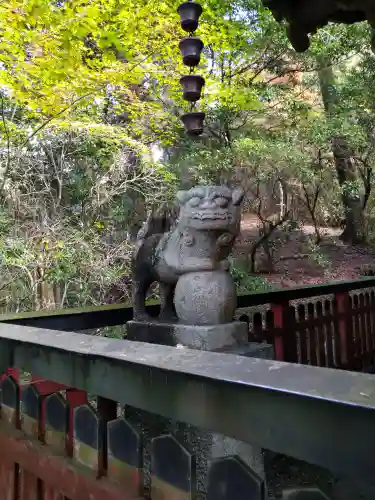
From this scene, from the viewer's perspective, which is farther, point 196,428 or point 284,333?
point 284,333

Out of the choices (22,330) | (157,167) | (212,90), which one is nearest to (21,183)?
(157,167)

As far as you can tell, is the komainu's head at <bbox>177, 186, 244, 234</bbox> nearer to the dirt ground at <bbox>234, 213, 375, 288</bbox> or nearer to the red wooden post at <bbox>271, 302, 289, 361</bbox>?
the red wooden post at <bbox>271, 302, 289, 361</bbox>

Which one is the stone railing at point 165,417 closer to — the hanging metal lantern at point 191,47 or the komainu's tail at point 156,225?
the komainu's tail at point 156,225

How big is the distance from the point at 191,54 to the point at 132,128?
4306 millimetres

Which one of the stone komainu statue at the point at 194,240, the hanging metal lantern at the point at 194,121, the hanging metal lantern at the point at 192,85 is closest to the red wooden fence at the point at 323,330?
the stone komainu statue at the point at 194,240

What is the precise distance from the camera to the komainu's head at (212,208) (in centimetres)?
240

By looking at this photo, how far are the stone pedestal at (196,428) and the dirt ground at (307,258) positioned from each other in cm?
888

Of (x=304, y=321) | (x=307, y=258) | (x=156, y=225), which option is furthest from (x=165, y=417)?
(x=307, y=258)

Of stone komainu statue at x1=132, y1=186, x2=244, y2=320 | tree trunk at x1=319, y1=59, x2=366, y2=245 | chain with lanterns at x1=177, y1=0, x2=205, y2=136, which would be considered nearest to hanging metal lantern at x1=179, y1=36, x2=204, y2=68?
chain with lanterns at x1=177, y1=0, x2=205, y2=136

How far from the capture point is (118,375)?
958 mm

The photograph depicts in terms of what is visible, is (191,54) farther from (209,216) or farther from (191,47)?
(209,216)

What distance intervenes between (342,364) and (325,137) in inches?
264

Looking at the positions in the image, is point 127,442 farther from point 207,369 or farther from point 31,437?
point 31,437

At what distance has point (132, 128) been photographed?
318 inches
